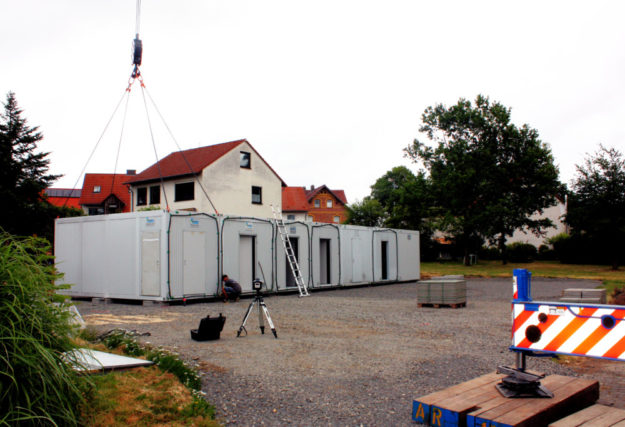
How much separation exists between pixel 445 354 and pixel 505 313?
6.40 metres

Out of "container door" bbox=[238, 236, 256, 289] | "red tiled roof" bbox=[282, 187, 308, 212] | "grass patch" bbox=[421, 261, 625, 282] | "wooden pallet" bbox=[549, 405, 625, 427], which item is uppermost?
"red tiled roof" bbox=[282, 187, 308, 212]

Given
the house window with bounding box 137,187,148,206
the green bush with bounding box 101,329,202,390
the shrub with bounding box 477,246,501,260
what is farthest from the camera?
the shrub with bounding box 477,246,501,260

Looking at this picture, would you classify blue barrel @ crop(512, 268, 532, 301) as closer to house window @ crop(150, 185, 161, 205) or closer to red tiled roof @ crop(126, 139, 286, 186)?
red tiled roof @ crop(126, 139, 286, 186)

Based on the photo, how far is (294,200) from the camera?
69.8 metres

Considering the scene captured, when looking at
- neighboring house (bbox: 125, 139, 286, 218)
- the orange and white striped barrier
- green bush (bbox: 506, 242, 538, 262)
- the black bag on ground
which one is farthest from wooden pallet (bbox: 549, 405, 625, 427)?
green bush (bbox: 506, 242, 538, 262)

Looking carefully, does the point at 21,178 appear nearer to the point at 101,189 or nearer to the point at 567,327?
the point at 101,189

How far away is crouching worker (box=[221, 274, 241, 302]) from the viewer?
1652cm

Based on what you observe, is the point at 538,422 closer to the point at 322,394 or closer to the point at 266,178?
the point at 322,394

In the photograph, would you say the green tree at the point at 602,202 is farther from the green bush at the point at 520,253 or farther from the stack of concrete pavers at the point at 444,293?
the stack of concrete pavers at the point at 444,293

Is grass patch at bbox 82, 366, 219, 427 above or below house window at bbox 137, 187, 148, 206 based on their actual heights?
below

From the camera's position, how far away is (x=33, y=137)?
117ft

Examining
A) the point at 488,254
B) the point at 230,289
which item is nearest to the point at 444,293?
the point at 230,289

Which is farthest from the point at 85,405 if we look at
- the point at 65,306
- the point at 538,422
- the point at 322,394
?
the point at 538,422

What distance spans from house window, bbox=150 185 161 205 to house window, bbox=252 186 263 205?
7.39 metres
